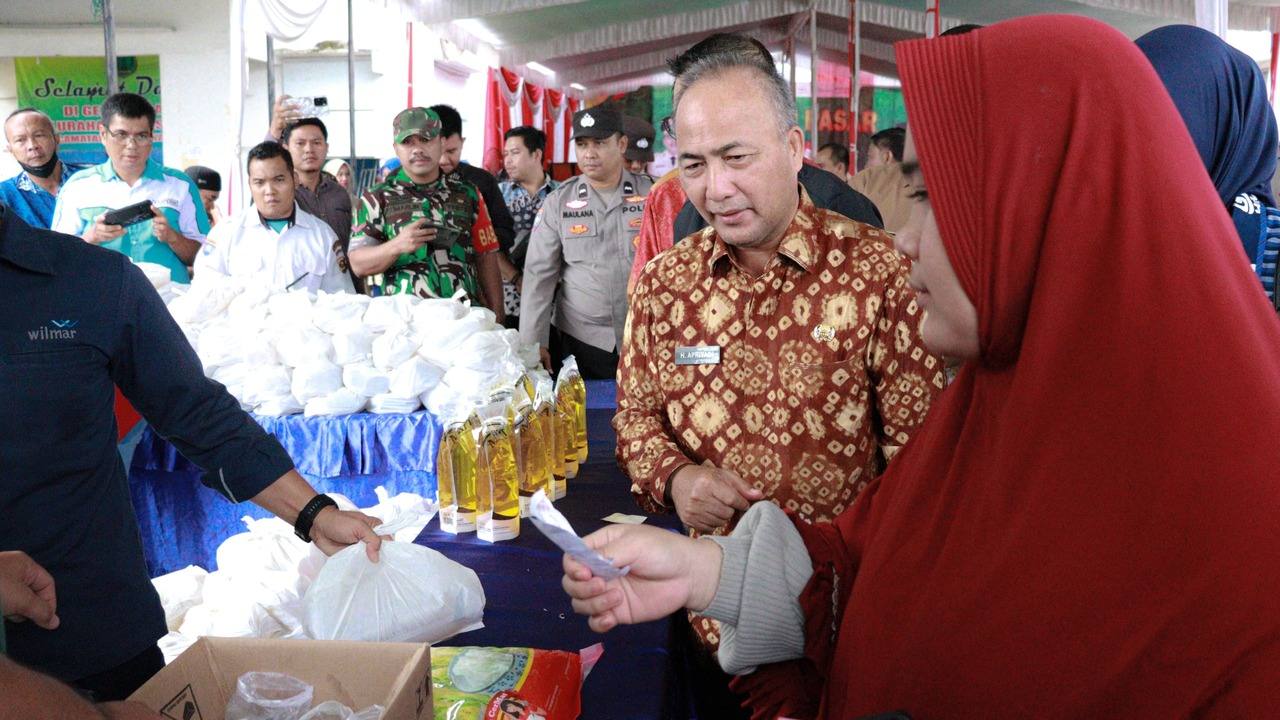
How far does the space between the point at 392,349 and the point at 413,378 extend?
126mm

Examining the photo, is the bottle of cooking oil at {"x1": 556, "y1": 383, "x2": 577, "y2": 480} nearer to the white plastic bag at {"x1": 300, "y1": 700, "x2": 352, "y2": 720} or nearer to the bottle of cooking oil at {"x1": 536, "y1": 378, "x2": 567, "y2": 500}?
the bottle of cooking oil at {"x1": 536, "y1": 378, "x2": 567, "y2": 500}

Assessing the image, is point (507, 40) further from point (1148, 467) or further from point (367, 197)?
point (1148, 467)

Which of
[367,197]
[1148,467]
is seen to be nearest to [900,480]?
[1148,467]

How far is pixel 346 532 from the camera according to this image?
156 cm

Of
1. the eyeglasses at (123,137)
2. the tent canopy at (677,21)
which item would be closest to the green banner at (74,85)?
the tent canopy at (677,21)

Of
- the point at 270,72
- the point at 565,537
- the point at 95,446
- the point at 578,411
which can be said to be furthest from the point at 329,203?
the point at 565,537

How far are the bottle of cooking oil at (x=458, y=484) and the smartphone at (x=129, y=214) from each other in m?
2.73

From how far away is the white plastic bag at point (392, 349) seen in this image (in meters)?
3.39

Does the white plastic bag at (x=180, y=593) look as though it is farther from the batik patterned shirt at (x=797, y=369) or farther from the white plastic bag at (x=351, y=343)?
the batik patterned shirt at (x=797, y=369)

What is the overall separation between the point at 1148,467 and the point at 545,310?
384cm

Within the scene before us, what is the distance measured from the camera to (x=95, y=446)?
1.53 m

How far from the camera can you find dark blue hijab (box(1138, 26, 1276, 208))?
1794 millimetres

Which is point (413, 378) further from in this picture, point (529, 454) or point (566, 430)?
point (529, 454)

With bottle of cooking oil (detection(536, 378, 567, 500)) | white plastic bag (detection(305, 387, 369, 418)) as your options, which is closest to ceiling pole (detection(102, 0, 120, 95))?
white plastic bag (detection(305, 387, 369, 418))
